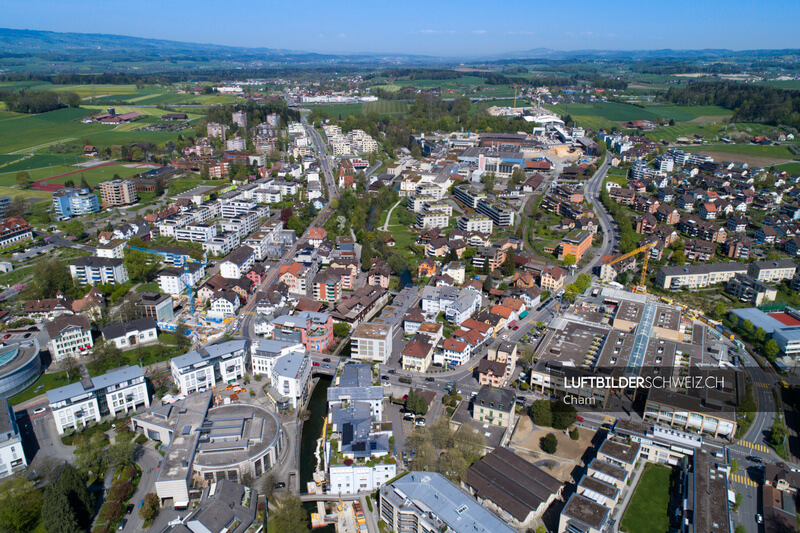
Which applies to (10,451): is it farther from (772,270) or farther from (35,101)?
(35,101)

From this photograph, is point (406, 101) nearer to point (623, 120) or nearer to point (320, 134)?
point (320, 134)

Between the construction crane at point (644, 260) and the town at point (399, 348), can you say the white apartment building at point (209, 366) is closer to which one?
the town at point (399, 348)

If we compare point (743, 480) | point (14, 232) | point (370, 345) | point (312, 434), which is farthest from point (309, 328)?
point (14, 232)

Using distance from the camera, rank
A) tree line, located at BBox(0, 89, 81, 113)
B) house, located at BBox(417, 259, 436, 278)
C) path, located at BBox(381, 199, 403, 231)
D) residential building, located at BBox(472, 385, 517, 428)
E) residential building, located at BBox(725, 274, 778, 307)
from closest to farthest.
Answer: residential building, located at BBox(472, 385, 517, 428), residential building, located at BBox(725, 274, 778, 307), house, located at BBox(417, 259, 436, 278), path, located at BBox(381, 199, 403, 231), tree line, located at BBox(0, 89, 81, 113)

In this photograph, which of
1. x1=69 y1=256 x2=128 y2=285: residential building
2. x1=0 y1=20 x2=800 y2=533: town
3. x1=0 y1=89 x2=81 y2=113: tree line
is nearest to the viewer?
x1=0 y1=20 x2=800 y2=533: town

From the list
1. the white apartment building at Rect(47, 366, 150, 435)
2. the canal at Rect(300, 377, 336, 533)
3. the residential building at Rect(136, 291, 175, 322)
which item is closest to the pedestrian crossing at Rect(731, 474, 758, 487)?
the canal at Rect(300, 377, 336, 533)

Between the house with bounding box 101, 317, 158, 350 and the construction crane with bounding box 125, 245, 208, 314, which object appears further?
the construction crane with bounding box 125, 245, 208, 314

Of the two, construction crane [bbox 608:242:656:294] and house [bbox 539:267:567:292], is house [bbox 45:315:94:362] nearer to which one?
house [bbox 539:267:567:292]
